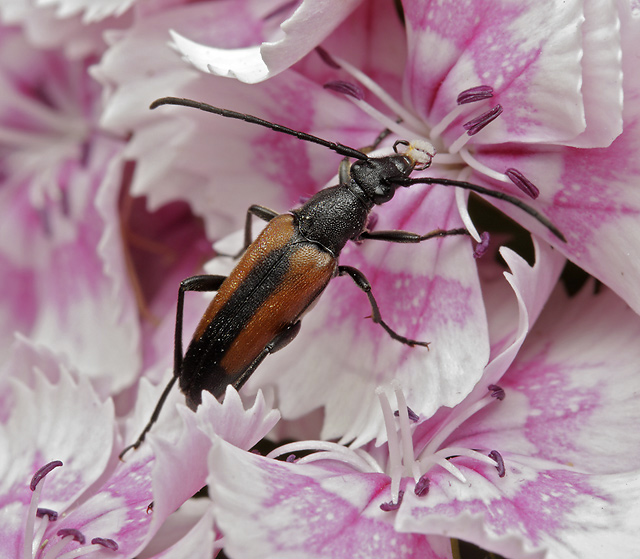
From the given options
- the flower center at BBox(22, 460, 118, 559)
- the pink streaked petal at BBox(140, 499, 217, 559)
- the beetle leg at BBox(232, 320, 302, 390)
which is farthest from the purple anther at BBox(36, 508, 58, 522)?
the beetle leg at BBox(232, 320, 302, 390)

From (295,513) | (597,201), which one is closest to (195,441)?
(295,513)

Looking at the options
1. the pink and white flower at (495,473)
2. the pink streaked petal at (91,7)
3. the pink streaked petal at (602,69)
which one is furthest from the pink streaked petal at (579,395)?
the pink streaked petal at (91,7)

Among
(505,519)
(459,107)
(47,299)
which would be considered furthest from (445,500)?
(47,299)

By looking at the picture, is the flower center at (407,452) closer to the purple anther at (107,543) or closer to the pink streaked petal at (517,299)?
the pink streaked petal at (517,299)

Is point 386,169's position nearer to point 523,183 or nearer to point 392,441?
point 523,183

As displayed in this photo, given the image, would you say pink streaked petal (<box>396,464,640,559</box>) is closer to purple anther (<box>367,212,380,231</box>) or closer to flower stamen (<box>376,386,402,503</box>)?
flower stamen (<box>376,386,402,503</box>)

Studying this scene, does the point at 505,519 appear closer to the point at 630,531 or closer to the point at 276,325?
the point at 630,531
